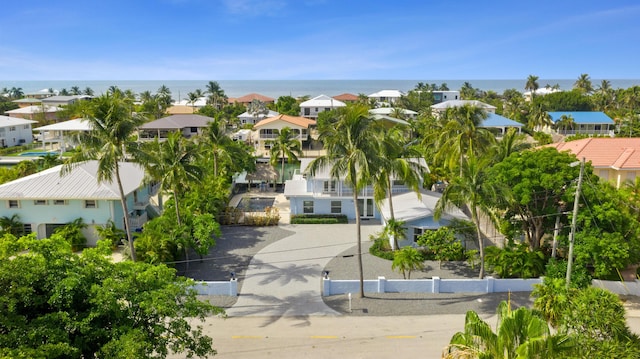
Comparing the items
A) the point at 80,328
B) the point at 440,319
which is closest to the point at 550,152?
the point at 440,319

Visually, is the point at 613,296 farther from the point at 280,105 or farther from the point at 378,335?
the point at 280,105

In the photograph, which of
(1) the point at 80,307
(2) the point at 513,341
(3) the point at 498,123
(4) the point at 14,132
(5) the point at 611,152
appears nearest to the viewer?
(2) the point at 513,341

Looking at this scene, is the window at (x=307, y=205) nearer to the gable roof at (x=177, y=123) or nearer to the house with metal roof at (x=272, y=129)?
the house with metal roof at (x=272, y=129)

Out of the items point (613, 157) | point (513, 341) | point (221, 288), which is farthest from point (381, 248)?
point (613, 157)

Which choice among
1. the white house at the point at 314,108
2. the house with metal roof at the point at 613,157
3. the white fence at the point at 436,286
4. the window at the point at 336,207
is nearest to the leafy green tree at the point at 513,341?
the white fence at the point at 436,286

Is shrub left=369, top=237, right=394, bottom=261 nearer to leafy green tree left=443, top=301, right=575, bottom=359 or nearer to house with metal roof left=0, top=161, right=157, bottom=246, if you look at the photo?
house with metal roof left=0, top=161, right=157, bottom=246

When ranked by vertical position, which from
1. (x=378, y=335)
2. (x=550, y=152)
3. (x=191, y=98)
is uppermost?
(x=191, y=98)

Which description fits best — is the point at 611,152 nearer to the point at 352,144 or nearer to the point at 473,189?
the point at 473,189
